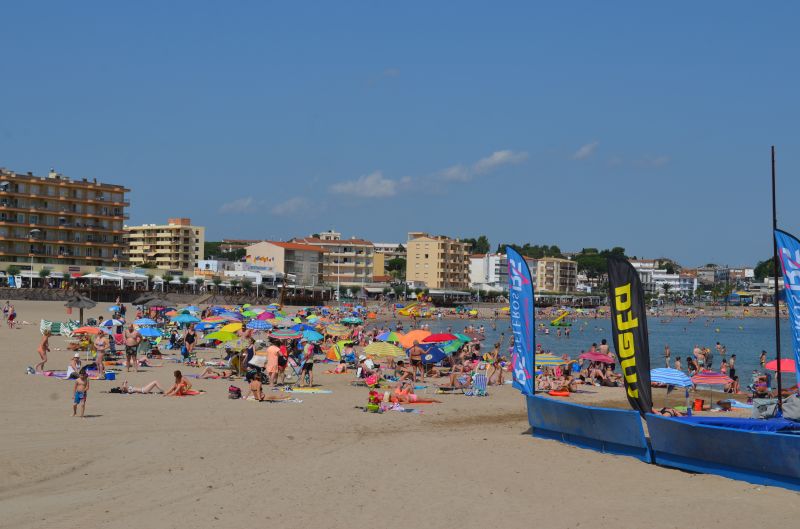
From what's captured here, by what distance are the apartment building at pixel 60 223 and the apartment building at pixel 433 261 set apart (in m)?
55.0

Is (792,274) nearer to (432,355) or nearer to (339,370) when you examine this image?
(432,355)

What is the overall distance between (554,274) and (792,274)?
160711 mm

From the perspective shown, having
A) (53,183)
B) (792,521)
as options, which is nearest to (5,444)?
(792,521)

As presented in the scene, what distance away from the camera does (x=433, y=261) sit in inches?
5305

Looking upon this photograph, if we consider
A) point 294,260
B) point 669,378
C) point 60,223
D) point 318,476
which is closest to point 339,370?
point 669,378

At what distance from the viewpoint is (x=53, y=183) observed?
8350cm

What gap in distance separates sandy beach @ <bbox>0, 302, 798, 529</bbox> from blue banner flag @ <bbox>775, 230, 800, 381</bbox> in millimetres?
2427

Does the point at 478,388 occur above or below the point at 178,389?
below

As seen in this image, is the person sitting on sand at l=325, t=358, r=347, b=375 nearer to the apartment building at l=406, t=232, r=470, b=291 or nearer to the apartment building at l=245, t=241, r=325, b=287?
the apartment building at l=245, t=241, r=325, b=287

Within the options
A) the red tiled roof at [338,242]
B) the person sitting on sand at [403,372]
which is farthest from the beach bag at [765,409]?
the red tiled roof at [338,242]

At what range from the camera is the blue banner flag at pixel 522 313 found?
15109mm

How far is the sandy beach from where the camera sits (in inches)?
379

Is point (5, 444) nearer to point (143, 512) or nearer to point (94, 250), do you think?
point (143, 512)

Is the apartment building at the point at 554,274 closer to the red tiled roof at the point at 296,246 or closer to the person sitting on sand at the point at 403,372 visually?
the red tiled roof at the point at 296,246
